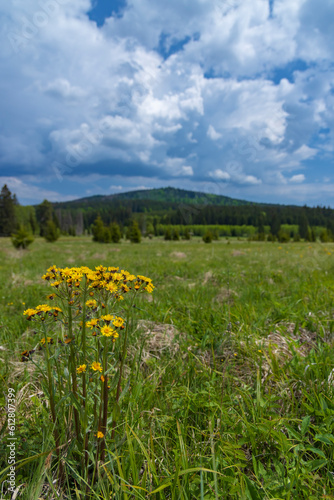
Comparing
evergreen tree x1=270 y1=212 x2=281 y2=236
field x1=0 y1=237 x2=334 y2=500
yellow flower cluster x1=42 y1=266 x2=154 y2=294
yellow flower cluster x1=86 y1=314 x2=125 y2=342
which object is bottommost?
field x1=0 y1=237 x2=334 y2=500

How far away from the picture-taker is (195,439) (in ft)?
5.77

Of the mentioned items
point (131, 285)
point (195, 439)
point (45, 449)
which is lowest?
point (195, 439)

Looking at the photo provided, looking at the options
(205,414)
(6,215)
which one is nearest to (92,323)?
(205,414)

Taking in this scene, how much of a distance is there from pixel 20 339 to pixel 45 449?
6.47 feet

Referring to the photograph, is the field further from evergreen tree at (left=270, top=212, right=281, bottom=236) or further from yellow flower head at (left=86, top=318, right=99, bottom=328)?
evergreen tree at (left=270, top=212, right=281, bottom=236)

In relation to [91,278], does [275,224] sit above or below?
above

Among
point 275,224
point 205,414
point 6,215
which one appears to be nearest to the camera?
point 205,414

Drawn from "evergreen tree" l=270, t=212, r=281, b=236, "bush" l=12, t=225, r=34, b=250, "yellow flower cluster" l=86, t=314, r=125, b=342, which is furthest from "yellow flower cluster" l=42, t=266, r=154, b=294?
"evergreen tree" l=270, t=212, r=281, b=236

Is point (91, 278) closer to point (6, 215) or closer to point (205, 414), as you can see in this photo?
point (205, 414)

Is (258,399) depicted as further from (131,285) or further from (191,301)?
(191,301)

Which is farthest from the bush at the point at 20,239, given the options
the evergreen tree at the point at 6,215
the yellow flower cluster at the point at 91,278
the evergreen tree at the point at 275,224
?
the evergreen tree at the point at 275,224

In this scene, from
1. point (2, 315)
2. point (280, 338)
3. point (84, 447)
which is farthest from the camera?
point (2, 315)

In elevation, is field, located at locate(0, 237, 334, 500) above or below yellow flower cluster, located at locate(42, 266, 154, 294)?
below

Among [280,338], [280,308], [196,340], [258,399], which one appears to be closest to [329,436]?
[258,399]
